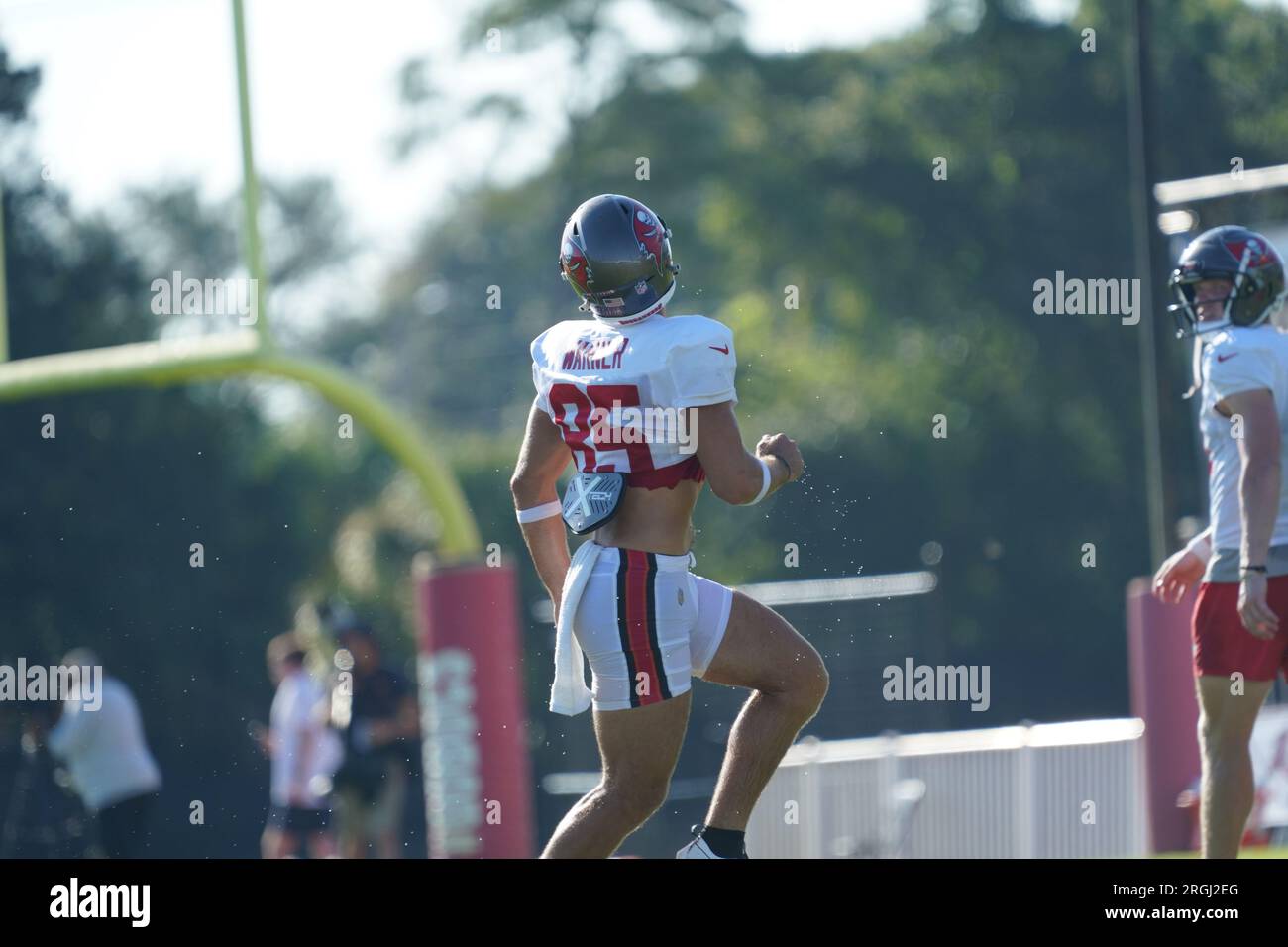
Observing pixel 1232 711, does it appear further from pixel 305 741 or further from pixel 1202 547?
pixel 305 741

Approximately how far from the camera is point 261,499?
26.9m

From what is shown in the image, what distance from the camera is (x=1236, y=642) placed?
5.89 m

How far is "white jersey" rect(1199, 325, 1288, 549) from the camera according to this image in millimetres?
5879

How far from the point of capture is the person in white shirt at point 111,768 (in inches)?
447

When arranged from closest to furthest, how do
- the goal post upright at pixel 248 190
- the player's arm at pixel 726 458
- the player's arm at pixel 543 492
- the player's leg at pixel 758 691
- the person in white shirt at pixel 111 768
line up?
the player's arm at pixel 726 458 < the player's leg at pixel 758 691 < the player's arm at pixel 543 492 < the person in white shirt at pixel 111 768 < the goal post upright at pixel 248 190

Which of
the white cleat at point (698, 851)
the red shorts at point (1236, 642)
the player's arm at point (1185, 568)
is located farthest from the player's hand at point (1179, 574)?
the white cleat at point (698, 851)

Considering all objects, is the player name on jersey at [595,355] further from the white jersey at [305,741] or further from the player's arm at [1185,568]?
the white jersey at [305,741]

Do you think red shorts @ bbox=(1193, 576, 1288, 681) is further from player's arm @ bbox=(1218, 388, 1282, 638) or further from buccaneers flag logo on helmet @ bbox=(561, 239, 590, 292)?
buccaneers flag logo on helmet @ bbox=(561, 239, 590, 292)

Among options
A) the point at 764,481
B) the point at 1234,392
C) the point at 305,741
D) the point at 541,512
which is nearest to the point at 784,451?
the point at 764,481

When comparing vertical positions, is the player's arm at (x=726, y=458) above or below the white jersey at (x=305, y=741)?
above

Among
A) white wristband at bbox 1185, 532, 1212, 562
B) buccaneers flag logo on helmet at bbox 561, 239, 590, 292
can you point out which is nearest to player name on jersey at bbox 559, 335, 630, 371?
buccaneers flag logo on helmet at bbox 561, 239, 590, 292

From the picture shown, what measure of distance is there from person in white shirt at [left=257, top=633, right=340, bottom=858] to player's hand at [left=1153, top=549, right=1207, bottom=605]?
7.18 metres

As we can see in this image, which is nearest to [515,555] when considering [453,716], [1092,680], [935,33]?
[1092,680]
